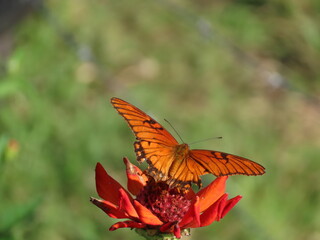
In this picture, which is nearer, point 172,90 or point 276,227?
point 276,227

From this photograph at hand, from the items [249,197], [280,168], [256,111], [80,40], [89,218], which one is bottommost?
[89,218]

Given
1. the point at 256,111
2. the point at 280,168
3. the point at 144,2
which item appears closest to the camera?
the point at 280,168

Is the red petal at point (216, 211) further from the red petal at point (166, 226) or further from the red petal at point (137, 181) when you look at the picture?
the red petal at point (137, 181)

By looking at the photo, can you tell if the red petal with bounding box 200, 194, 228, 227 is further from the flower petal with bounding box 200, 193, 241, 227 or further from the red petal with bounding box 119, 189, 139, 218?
the red petal with bounding box 119, 189, 139, 218

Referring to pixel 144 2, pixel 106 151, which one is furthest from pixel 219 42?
pixel 106 151

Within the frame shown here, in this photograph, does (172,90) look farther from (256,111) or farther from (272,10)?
(272,10)

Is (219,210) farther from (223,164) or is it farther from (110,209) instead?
(110,209)

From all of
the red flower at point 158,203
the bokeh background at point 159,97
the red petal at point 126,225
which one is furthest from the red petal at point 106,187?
the bokeh background at point 159,97
